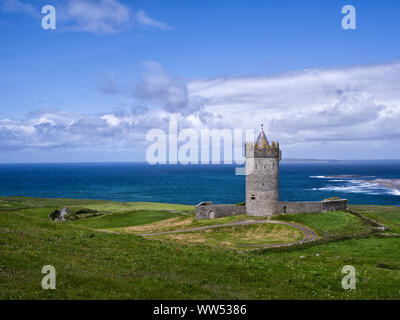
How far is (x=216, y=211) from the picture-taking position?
51.7 m

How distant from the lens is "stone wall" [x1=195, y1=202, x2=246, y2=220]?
51.7 m

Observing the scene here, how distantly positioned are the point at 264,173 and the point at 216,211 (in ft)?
30.8

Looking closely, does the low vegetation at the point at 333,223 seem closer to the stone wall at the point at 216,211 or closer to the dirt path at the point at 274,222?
the dirt path at the point at 274,222

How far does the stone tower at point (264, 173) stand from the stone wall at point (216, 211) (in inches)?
139

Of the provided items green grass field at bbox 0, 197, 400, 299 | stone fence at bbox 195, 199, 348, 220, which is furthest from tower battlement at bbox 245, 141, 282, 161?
green grass field at bbox 0, 197, 400, 299

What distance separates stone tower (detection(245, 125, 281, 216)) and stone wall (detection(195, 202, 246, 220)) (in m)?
3.54

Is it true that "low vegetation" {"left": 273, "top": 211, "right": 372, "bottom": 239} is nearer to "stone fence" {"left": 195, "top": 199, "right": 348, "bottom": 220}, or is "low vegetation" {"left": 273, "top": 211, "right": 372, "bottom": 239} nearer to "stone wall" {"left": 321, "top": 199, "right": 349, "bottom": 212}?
A: "stone wall" {"left": 321, "top": 199, "right": 349, "bottom": 212}

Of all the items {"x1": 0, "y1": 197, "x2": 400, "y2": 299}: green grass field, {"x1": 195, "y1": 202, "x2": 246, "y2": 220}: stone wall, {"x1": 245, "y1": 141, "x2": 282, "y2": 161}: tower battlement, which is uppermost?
{"x1": 245, "y1": 141, "x2": 282, "y2": 161}: tower battlement

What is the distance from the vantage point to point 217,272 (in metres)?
17.9

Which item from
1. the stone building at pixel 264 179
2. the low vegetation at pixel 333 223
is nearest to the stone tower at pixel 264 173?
the stone building at pixel 264 179

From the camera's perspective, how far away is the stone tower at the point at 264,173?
49.6 metres
